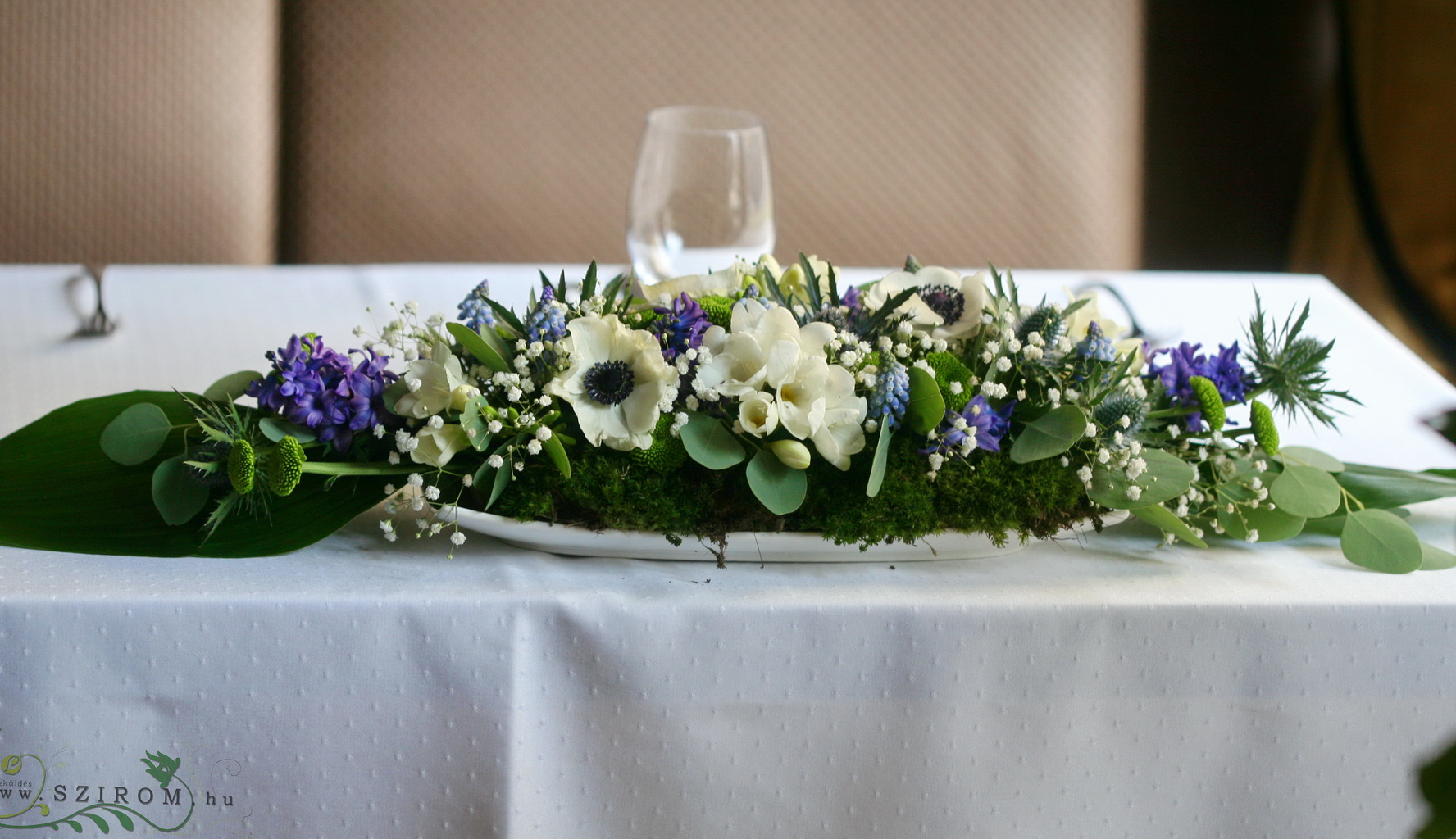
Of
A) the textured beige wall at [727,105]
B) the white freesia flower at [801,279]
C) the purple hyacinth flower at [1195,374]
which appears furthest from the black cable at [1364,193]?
the white freesia flower at [801,279]

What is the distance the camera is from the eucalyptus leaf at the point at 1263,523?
0.53 meters

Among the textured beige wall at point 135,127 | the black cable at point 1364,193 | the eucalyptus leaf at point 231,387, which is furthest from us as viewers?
the black cable at point 1364,193

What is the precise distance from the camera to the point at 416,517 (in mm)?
545

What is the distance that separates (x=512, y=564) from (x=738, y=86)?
185cm

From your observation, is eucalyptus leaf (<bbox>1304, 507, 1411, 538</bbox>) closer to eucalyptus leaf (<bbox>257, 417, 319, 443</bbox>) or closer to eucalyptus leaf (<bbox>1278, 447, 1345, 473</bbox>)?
eucalyptus leaf (<bbox>1278, 447, 1345, 473</bbox>)

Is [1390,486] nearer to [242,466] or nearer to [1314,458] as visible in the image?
[1314,458]

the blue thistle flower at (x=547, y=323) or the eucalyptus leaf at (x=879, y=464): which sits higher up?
the blue thistle flower at (x=547, y=323)

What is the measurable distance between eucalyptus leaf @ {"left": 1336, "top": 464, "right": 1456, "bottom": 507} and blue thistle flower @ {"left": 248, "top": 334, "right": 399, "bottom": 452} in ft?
1.68

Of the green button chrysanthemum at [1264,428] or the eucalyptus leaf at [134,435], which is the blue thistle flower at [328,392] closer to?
the eucalyptus leaf at [134,435]

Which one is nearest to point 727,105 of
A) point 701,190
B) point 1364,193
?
point 1364,193

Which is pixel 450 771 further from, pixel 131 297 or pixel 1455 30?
pixel 1455 30

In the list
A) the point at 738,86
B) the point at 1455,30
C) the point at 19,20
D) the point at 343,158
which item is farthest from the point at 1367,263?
the point at 19,20

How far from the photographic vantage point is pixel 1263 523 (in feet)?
1.76

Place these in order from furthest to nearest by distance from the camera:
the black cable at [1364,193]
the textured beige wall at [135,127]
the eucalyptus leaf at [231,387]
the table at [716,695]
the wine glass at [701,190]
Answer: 1. the black cable at [1364,193]
2. the textured beige wall at [135,127]
3. the wine glass at [701,190]
4. the eucalyptus leaf at [231,387]
5. the table at [716,695]
